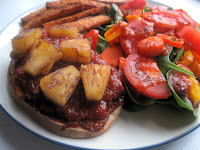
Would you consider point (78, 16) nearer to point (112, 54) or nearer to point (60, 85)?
point (112, 54)

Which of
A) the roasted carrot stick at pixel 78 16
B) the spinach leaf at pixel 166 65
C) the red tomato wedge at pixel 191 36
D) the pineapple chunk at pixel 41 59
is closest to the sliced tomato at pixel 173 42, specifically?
the red tomato wedge at pixel 191 36

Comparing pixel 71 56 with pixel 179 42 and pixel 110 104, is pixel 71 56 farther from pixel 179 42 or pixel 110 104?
pixel 179 42

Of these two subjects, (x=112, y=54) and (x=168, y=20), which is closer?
(x=112, y=54)

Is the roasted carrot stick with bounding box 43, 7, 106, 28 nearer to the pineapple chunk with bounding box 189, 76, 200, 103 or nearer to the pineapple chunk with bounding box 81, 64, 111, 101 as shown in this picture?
the pineapple chunk with bounding box 81, 64, 111, 101

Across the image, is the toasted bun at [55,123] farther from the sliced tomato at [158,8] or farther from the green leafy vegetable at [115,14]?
the sliced tomato at [158,8]

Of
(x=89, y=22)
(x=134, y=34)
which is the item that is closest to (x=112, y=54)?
(x=134, y=34)

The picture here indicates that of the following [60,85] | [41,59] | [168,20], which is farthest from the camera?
[168,20]

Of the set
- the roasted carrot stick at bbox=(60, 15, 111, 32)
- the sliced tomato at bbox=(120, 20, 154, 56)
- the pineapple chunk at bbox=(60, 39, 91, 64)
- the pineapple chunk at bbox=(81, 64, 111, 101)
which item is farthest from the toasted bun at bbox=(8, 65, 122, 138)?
the roasted carrot stick at bbox=(60, 15, 111, 32)
